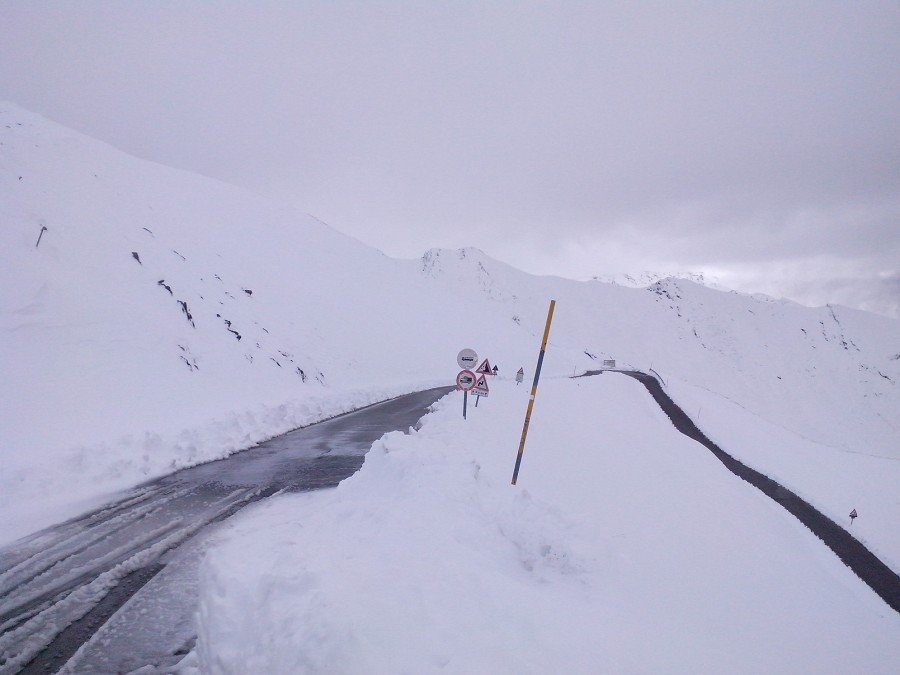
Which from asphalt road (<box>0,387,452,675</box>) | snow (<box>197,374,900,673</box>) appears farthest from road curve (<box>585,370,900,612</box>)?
asphalt road (<box>0,387,452,675</box>)

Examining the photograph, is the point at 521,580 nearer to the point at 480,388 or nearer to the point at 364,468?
the point at 364,468

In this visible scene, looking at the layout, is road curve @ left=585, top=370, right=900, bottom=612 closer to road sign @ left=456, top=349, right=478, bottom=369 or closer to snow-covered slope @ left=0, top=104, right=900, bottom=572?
snow-covered slope @ left=0, top=104, right=900, bottom=572

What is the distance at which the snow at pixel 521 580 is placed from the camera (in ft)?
12.4

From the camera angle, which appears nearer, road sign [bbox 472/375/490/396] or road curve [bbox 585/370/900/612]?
road curve [bbox 585/370/900/612]

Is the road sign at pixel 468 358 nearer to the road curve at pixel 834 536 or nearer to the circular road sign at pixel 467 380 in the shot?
the circular road sign at pixel 467 380

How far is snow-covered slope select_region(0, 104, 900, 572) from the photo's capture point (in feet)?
39.2

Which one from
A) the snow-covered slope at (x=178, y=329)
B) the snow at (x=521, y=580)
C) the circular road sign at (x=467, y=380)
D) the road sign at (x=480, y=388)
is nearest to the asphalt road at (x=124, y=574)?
the snow at (x=521, y=580)

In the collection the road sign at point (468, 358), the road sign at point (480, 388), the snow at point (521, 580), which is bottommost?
the snow at point (521, 580)

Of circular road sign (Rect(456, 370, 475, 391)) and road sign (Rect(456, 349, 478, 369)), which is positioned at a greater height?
road sign (Rect(456, 349, 478, 369))

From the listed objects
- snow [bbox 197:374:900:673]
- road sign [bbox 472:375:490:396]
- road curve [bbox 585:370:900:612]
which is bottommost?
road curve [bbox 585:370:900:612]

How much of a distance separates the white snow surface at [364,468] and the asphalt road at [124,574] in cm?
59

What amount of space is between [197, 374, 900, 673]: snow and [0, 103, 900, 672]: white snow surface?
3 centimetres

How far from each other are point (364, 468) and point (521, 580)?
4494 millimetres

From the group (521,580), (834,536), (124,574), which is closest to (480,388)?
(521,580)
